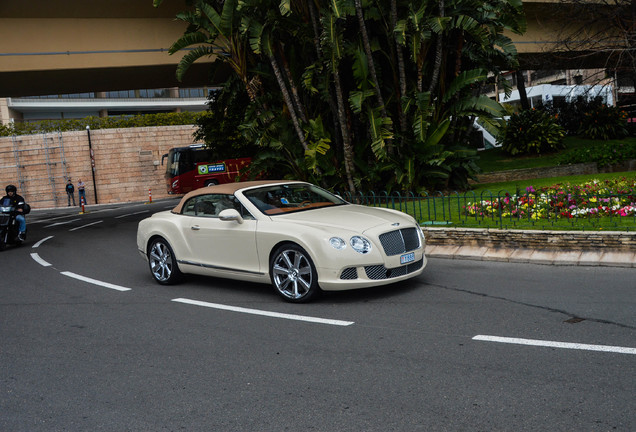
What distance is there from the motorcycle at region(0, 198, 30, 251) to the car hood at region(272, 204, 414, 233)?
444 inches

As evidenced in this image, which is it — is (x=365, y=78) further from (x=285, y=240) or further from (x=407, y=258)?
(x=285, y=240)

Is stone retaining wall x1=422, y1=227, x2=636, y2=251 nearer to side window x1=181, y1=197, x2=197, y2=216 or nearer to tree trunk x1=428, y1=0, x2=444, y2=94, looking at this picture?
side window x1=181, y1=197, x2=197, y2=216

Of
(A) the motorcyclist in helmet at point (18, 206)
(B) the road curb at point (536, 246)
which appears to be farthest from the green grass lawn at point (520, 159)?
(A) the motorcyclist in helmet at point (18, 206)

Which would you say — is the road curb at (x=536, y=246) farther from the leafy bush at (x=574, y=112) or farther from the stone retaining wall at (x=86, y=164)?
the stone retaining wall at (x=86, y=164)

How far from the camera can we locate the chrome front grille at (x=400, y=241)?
26.0 feet

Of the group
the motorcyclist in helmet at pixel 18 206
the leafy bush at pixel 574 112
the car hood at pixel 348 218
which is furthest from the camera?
the leafy bush at pixel 574 112

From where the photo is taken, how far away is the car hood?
7988 millimetres

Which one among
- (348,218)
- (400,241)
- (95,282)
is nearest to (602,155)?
(400,241)

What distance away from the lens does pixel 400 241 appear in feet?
26.6

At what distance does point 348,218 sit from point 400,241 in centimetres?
72

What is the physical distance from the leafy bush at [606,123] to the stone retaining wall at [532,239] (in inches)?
845

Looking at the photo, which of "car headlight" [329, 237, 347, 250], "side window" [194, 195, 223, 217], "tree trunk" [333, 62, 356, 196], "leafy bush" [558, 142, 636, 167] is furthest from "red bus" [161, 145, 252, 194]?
"car headlight" [329, 237, 347, 250]

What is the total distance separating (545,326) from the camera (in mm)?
6312

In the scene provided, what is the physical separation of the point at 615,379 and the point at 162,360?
383 centimetres
